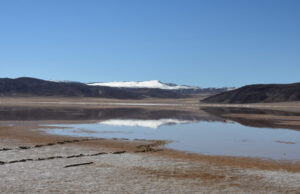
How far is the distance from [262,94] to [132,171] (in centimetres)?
12470

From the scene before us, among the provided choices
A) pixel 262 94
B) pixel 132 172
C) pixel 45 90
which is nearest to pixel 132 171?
pixel 132 172

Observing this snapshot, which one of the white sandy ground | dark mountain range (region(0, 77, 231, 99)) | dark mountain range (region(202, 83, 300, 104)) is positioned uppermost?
dark mountain range (region(0, 77, 231, 99))

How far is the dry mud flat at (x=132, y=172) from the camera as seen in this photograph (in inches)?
408

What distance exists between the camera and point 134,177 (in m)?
11.7

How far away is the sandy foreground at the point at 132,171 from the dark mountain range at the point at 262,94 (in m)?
111

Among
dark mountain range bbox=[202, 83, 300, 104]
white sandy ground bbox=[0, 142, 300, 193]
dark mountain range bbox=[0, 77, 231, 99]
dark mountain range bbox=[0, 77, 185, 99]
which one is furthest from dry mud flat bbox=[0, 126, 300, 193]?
dark mountain range bbox=[0, 77, 185, 99]

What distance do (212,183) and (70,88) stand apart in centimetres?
17232

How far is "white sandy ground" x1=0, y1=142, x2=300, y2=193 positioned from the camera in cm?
1022

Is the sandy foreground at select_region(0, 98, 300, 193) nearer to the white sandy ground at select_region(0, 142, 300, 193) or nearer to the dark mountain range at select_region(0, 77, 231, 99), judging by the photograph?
the white sandy ground at select_region(0, 142, 300, 193)

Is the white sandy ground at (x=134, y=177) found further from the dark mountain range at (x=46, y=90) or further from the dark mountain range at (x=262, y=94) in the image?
the dark mountain range at (x=46, y=90)

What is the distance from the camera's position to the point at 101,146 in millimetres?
19109

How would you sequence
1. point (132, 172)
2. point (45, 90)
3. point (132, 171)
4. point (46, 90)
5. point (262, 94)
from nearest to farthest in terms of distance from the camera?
1. point (132, 172)
2. point (132, 171)
3. point (262, 94)
4. point (45, 90)
5. point (46, 90)

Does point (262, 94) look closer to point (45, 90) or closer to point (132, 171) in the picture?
point (45, 90)

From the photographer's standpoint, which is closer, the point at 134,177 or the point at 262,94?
the point at 134,177
